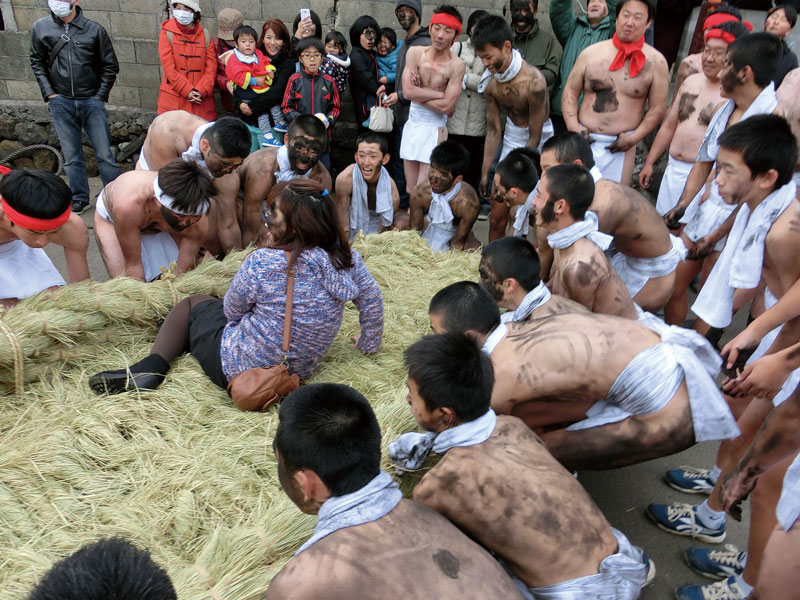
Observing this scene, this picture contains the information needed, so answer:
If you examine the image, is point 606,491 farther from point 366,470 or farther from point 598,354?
point 366,470

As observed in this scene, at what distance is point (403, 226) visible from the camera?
5.70 metres

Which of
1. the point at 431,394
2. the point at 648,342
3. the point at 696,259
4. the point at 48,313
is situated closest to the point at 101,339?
the point at 48,313

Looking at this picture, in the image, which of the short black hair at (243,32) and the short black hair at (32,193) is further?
the short black hair at (243,32)

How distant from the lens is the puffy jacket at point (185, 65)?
6215 mm

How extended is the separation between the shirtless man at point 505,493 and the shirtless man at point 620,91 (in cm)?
373

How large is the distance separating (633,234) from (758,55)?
50.0 inches

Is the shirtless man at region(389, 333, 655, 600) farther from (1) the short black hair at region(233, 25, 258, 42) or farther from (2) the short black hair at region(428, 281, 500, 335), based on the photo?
(1) the short black hair at region(233, 25, 258, 42)

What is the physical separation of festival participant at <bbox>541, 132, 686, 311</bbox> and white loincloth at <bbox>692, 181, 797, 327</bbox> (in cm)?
51

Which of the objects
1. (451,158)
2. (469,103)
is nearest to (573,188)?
(451,158)

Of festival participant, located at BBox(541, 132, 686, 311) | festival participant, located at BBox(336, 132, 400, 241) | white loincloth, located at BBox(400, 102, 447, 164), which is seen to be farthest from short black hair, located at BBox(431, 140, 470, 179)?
festival participant, located at BBox(541, 132, 686, 311)

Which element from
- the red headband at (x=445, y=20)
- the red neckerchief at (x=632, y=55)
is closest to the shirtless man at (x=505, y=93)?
the red headband at (x=445, y=20)

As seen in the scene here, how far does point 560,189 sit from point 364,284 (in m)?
1.14

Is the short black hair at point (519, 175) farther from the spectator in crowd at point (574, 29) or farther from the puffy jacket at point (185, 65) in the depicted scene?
the puffy jacket at point (185, 65)

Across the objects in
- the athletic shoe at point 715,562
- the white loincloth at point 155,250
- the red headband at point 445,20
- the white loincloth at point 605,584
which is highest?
the red headband at point 445,20
